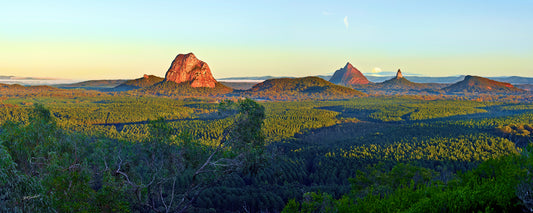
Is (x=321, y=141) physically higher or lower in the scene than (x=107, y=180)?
lower

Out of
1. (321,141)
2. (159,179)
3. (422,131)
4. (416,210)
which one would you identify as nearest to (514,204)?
(416,210)

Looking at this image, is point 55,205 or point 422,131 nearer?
point 55,205

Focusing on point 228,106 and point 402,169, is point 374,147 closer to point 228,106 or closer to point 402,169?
point 402,169

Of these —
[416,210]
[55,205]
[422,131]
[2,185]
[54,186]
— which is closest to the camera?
[2,185]

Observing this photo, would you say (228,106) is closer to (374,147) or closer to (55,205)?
(55,205)

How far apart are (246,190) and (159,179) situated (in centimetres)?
3425

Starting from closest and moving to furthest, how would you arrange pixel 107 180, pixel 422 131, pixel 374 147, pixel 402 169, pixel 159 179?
pixel 107 180 < pixel 159 179 < pixel 402 169 < pixel 374 147 < pixel 422 131

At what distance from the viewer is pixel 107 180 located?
14.8 meters

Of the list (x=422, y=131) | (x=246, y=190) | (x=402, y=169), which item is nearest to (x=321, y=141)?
(x=422, y=131)

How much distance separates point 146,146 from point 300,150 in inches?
2926

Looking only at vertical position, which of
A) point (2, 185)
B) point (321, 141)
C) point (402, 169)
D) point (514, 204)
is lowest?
point (321, 141)

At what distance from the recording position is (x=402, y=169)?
2795 centimetres

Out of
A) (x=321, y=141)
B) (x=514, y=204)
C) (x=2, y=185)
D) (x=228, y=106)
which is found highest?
(x=228, y=106)

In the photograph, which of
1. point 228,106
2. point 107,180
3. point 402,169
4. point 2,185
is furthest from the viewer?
point 402,169
